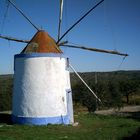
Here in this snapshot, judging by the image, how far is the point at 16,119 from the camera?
1744 cm

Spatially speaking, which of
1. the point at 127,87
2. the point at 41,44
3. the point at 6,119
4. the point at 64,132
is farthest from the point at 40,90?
the point at 127,87

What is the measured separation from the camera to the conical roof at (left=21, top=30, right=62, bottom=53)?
17.6m

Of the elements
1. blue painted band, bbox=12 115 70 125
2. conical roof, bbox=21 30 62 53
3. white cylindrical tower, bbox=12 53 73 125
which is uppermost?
conical roof, bbox=21 30 62 53

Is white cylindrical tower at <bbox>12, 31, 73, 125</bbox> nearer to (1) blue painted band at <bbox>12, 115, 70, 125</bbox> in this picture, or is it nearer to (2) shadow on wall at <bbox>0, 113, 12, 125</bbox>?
(1) blue painted band at <bbox>12, 115, 70, 125</bbox>

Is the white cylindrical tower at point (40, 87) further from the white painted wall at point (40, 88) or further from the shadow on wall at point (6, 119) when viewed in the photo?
the shadow on wall at point (6, 119)

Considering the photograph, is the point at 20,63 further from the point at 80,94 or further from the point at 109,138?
the point at 80,94

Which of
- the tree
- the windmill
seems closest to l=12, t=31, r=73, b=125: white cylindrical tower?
the windmill

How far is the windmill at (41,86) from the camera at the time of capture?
16922mm

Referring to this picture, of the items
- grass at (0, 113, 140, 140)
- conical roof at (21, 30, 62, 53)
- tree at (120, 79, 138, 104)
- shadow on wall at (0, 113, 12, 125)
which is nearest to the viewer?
grass at (0, 113, 140, 140)

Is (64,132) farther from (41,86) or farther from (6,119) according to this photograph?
(6,119)

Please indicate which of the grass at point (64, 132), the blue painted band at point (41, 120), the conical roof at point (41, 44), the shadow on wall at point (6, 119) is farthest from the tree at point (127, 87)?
the blue painted band at point (41, 120)

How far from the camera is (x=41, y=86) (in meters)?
16.9

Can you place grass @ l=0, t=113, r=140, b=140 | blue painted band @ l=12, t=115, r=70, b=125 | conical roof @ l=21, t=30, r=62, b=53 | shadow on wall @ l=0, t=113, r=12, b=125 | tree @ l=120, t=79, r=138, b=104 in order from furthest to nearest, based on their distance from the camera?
tree @ l=120, t=79, r=138, b=104, shadow on wall @ l=0, t=113, r=12, b=125, conical roof @ l=21, t=30, r=62, b=53, blue painted band @ l=12, t=115, r=70, b=125, grass @ l=0, t=113, r=140, b=140

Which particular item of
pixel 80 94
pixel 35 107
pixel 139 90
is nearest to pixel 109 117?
pixel 35 107
